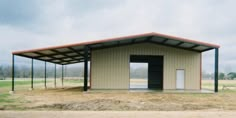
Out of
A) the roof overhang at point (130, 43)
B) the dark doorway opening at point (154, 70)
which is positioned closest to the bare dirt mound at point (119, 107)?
the roof overhang at point (130, 43)

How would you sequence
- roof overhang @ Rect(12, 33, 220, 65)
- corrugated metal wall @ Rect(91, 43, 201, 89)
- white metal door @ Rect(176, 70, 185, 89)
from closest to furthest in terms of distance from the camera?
1. roof overhang @ Rect(12, 33, 220, 65)
2. corrugated metal wall @ Rect(91, 43, 201, 89)
3. white metal door @ Rect(176, 70, 185, 89)

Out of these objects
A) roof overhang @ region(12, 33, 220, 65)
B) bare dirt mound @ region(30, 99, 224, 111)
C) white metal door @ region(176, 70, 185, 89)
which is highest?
roof overhang @ region(12, 33, 220, 65)

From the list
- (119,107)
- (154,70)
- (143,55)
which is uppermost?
(143,55)

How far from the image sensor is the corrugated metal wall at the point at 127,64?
987 inches

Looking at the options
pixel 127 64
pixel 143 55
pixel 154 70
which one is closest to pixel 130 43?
pixel 143 55

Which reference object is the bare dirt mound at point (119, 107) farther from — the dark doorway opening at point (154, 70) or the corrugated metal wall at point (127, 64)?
the dark doorway opening at point (154, 70)

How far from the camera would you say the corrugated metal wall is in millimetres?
25062

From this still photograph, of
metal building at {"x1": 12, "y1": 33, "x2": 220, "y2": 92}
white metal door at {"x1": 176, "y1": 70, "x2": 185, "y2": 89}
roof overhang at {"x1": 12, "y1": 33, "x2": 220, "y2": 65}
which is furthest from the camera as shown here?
white metal door at {"x1": 176, "y1": 70, "x2": 185, "y2": 89}

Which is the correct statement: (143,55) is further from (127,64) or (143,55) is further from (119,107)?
(119,107)

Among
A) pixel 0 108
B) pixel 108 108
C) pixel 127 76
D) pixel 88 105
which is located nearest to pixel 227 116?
pixel 108 108

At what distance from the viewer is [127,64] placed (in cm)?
2527

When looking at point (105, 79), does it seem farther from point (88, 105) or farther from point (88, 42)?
point (88, 105)

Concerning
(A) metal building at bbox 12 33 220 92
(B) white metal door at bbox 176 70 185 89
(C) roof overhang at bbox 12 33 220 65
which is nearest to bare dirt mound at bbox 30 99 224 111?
(C) roof overhang at bbox 12 33 220 65

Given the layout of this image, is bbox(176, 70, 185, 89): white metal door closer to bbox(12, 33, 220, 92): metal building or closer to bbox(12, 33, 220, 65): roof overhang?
bbox(12, 33, 220, 92): metal building
